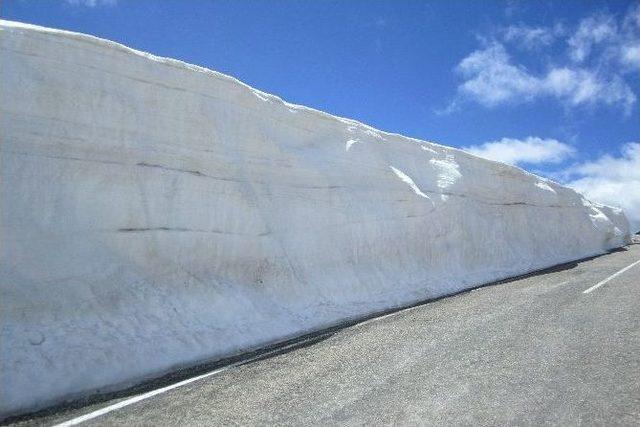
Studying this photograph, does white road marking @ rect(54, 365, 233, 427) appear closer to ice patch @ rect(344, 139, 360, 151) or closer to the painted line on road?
the painted line on road

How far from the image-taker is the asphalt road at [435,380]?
432 centimetres

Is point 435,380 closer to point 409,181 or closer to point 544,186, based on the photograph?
point 409,181

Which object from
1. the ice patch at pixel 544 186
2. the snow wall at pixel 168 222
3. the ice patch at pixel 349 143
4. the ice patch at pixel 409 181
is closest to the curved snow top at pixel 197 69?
the snow wall at pixel 168 222

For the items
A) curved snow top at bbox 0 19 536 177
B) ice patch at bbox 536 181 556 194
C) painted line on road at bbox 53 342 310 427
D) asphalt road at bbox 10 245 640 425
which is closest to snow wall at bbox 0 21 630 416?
curved snow top at bbox 0 19 536 177

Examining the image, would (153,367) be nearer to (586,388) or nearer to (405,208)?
(586,388)

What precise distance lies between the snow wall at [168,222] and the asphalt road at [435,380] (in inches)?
A: 46.7

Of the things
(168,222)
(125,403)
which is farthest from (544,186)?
(125,403)

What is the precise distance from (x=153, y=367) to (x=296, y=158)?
6.54 metres

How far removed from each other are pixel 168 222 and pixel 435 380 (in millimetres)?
5152

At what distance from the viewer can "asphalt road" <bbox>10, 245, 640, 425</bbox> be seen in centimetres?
432

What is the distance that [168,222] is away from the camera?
8.36 m

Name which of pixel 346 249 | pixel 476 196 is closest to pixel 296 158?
pixel 346 249

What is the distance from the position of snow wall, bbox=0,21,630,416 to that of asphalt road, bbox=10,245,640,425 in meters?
1.19

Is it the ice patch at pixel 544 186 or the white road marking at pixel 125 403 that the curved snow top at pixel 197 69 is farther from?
the ice patch at pixel 544 186
